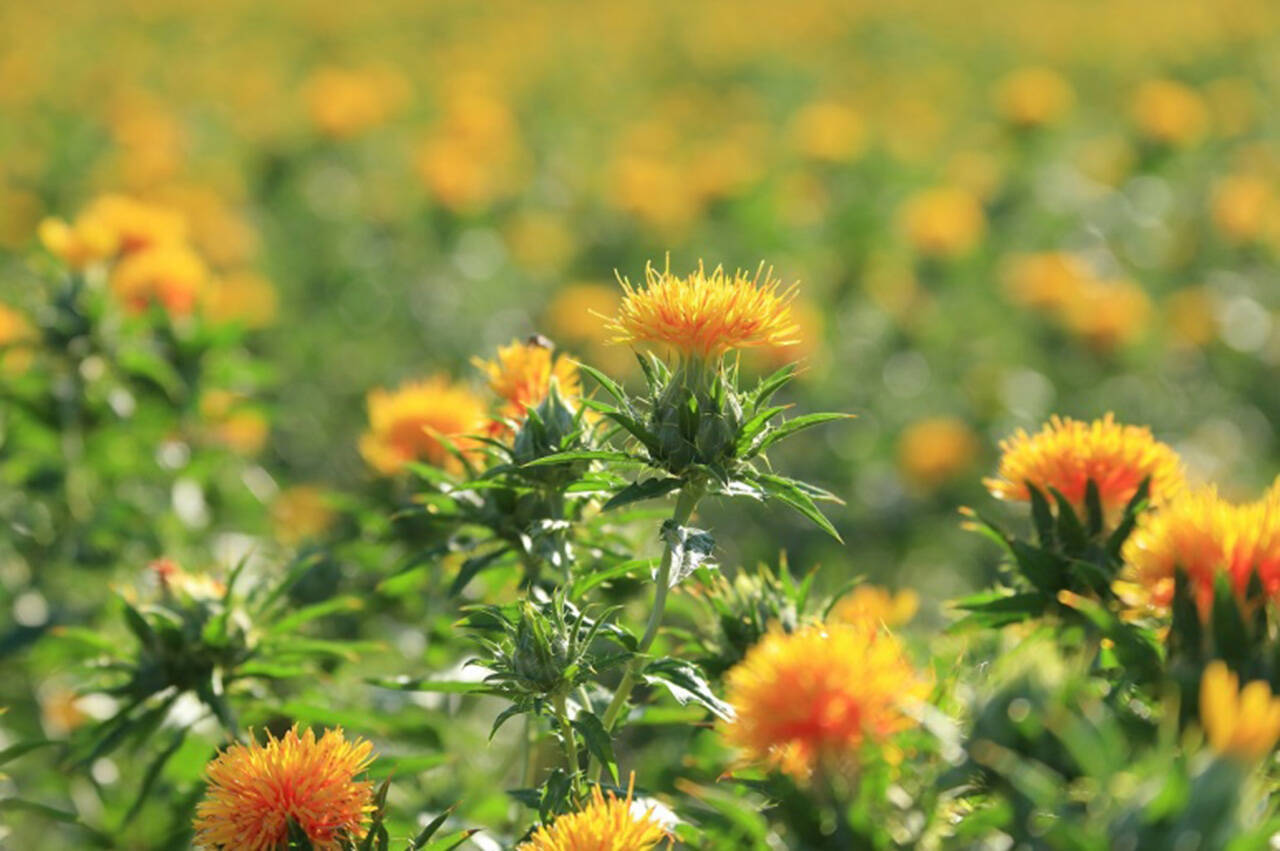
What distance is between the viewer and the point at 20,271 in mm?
5422

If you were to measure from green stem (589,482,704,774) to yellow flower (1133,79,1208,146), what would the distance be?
217 inches

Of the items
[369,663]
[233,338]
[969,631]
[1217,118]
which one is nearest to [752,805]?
[969,631]

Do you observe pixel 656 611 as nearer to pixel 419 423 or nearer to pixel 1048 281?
pixel 419 423

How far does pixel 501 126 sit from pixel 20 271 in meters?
2.66

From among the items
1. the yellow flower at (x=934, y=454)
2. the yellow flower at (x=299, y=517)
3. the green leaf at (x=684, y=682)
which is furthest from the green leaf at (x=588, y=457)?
the yellow flower at (x=934, y=454)

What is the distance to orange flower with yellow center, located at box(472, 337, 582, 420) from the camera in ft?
6.98

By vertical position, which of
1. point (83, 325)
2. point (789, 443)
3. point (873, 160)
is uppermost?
point (873, 160)

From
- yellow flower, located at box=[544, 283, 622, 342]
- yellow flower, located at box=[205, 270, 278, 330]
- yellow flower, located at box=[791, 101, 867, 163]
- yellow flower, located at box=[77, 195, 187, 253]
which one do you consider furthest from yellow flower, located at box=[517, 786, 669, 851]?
yellow flower, located at box=[791, 101, 867, 163]

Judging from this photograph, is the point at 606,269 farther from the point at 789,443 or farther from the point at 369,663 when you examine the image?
the point at 369,663

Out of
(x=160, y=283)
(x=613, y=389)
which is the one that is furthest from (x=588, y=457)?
(x=160, y=283)

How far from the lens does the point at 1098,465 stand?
2006 mm

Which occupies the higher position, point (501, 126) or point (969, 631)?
point (501, 126)

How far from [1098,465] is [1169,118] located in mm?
5112

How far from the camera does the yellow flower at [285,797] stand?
1609mm
